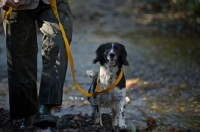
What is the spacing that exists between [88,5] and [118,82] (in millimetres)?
12844

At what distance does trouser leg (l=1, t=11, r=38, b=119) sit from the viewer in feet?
14.9

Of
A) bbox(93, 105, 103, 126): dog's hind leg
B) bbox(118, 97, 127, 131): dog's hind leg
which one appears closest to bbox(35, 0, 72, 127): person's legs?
bbox(93, 105, 103, 126): dog's hind leg

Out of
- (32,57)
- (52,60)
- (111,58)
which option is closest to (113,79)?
(111,58)

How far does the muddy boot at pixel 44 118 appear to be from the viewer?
438 centimetres

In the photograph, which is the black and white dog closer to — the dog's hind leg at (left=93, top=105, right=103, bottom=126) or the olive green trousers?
the dog's hind leg at (left=93, top=105, right=103, bottom=126)

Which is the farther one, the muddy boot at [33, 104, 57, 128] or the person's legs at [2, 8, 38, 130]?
the person's legs at [2, 8, 38, 130]

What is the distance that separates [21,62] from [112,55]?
985mm

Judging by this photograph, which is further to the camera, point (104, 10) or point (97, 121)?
point (104, 10)

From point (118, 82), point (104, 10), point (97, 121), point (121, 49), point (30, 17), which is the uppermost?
point (104, 10)

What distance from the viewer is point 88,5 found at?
57.2 feet

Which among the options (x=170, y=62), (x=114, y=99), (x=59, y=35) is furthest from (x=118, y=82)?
(x=170, y=62)

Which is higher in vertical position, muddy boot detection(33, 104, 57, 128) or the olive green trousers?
the olive green trousers

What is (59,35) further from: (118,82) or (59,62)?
(118,82)

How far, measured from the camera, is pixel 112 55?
15.8ft
